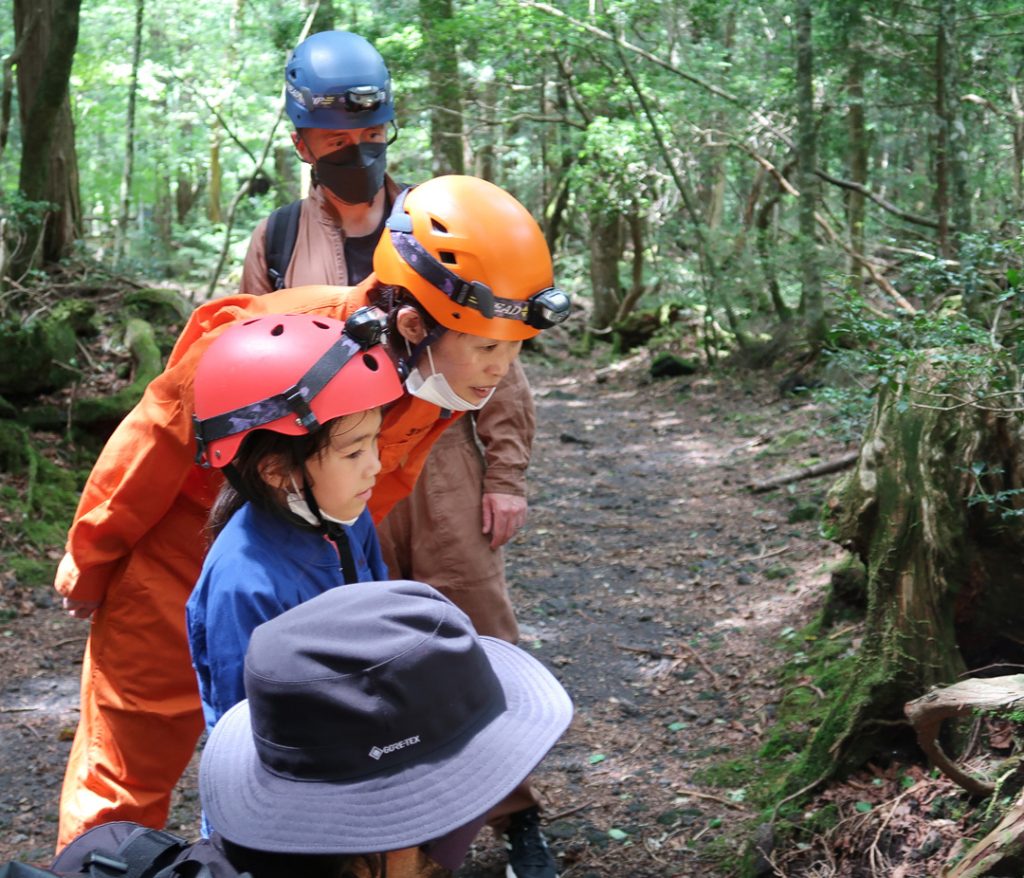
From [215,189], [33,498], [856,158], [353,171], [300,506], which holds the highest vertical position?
[215,189]

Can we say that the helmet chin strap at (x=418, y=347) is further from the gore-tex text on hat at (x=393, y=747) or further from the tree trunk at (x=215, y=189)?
the tree trunk at (x=215, y=189)

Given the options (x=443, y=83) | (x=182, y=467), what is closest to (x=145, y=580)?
(x=182, y=467)

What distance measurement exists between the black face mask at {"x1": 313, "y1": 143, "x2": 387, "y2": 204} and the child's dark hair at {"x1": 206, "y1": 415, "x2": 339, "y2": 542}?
4.20 feet

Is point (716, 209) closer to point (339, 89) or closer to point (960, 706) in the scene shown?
point (339, 89)

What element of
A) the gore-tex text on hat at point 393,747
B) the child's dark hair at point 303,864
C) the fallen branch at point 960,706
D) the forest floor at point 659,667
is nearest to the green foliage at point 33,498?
the forest floor at point 659,667

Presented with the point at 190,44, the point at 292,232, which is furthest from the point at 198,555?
the point at 190,44

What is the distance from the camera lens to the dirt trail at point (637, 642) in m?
3.83

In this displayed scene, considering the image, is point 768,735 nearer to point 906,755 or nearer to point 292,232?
point 906,755

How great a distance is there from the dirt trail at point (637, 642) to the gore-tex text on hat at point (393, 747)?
92.0 inches

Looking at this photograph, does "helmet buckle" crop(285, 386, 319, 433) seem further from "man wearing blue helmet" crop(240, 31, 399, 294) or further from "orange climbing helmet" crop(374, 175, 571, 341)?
"man wearing blue helmet" crop(240, 31, 399, 294)

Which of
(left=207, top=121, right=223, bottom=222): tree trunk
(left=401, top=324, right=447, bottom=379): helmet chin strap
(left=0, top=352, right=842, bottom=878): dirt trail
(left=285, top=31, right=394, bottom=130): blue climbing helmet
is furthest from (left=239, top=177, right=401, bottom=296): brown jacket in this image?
(left=207, top=121, right=223, bottom=222): tree trunk

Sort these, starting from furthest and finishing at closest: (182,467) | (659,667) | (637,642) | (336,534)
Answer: (637,642) < (659,667) < (182,467) < (336,534)

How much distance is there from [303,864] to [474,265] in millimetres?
1640

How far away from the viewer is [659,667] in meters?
5.25
